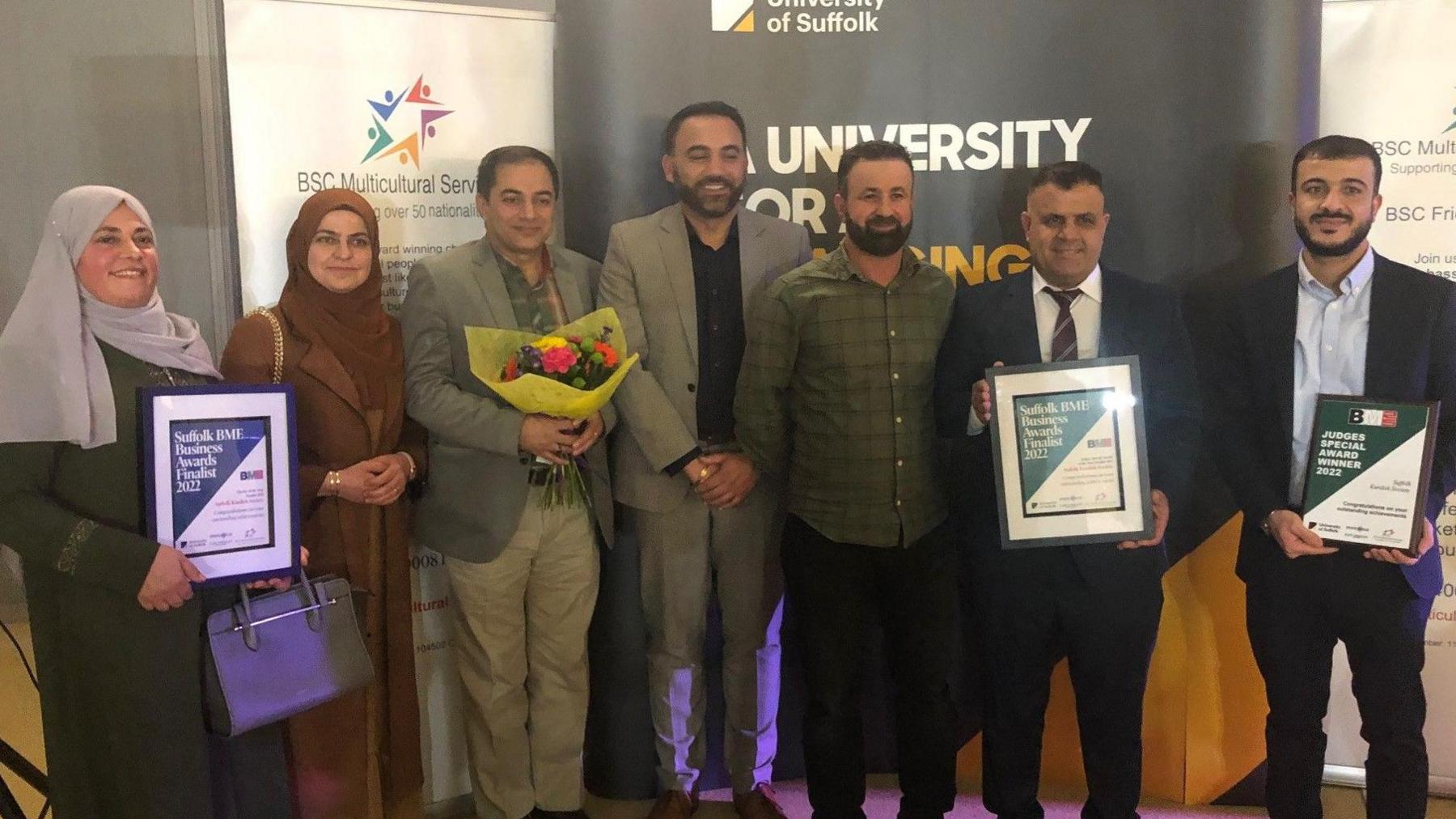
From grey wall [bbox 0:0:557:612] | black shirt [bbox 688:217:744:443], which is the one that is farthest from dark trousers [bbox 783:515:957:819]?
grey wall [bbox 0:0:557:612]

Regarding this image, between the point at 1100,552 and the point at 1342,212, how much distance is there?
1033 millimetres

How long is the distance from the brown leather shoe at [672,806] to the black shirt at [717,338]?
3.60 feet

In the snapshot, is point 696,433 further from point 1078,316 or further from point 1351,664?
point 1351,664

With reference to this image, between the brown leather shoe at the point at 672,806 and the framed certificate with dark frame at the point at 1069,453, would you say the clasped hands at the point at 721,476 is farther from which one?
the brown leather shoe at the point at 672,806

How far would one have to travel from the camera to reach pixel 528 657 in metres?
2.72

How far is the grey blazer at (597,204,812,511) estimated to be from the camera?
2.67m

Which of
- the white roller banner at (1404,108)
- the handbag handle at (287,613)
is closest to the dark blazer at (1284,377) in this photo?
the white roller banner at (1404,108)

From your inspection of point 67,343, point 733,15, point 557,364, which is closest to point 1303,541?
point 557,364

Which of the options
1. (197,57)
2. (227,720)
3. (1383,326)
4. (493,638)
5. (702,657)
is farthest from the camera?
(197,57)

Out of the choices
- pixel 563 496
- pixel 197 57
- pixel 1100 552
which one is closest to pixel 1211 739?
pixel 1100 552

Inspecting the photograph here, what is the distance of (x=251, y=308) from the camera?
292 cm

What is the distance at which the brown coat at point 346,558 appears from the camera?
7.92 ft

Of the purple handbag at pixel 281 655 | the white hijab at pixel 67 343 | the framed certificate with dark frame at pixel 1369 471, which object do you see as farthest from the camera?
the framed certificate with dark frame at pixel 1369 471

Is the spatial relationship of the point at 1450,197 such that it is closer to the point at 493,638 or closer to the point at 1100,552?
the point at 1100,552
